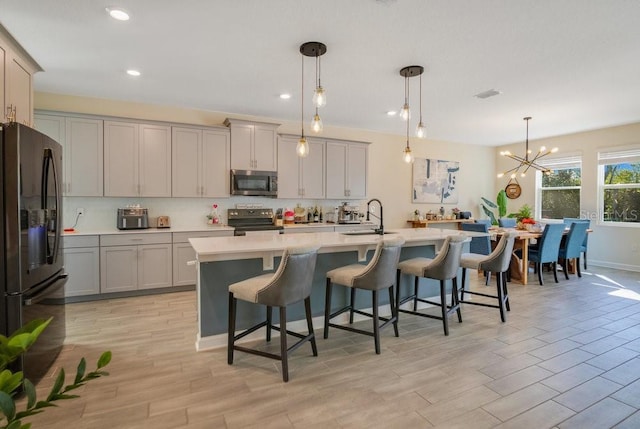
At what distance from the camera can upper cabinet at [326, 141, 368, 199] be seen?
20.1 feet

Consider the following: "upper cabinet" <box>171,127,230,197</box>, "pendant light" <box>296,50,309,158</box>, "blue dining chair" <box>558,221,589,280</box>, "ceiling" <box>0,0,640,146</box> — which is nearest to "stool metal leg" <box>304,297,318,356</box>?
"pendant light" <box>296,50,309,158</box>

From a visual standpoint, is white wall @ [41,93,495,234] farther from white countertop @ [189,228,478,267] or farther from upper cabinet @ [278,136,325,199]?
white countertop @ [189,228,478,267]

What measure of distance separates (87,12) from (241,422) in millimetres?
3176

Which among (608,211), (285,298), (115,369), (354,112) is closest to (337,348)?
(285,298)

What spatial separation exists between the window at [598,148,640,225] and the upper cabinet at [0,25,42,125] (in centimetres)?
884

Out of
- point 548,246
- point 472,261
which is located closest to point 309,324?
point 472,261

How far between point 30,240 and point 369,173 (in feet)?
17.9

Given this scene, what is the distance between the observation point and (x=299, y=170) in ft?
19.1

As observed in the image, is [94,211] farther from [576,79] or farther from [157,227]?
[576,79]

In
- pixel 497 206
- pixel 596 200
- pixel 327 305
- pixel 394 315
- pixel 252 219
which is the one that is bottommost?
pixel 394 315

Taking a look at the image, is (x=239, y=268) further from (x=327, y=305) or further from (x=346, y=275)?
(x=346, y=275)

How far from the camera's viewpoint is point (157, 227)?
5.04 meters

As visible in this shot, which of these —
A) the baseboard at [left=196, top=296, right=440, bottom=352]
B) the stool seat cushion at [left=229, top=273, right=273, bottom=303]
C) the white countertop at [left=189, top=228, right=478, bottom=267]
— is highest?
the white countertop at [left=189, top=228, right=478, bottom=267]

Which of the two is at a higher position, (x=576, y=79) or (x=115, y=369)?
(x=576, y=79)
